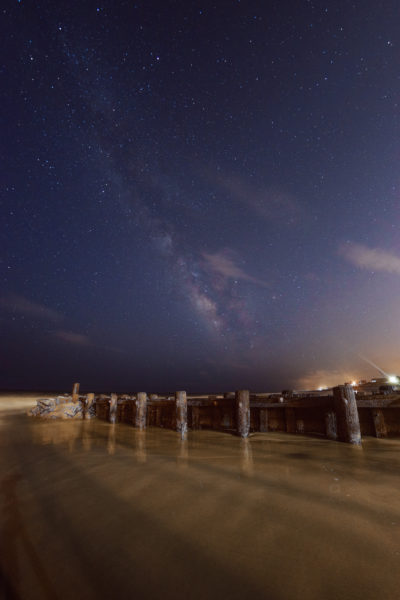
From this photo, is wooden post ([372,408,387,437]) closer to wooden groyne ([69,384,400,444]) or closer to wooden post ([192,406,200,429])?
wooden groyne ([69,384,400,444])

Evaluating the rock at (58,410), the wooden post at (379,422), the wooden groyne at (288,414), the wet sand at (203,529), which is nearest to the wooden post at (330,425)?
the wooden groyne at (288,414)

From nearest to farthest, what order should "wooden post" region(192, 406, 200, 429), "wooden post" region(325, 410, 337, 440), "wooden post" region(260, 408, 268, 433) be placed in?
"wooden post" region(325, 410, 337, 440), "wooden post" region(260, 408, 268, 433), "wooden post" region(192, 406, 200, 429)

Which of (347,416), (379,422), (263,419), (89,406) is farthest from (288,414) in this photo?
(89,406)

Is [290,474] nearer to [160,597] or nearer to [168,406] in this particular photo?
[160,597]

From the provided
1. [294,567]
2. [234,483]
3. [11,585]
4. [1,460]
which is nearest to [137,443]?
[1,460]

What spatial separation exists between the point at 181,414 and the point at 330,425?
491 cm

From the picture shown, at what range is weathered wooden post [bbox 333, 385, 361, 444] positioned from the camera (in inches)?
295

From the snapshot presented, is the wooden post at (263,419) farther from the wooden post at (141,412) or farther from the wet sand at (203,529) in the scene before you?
the wooden post at (141,412)

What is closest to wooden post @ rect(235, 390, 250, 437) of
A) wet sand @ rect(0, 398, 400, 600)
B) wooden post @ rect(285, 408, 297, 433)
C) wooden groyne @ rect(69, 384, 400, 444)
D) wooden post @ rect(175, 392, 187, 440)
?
wooden groyne @ rect(69, 384, 400, 444)

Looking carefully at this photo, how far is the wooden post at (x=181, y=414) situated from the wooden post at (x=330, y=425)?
4.62 m

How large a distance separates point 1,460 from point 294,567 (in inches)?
290

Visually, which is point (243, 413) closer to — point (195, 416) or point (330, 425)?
point (330, 425)

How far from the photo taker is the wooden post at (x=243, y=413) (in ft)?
29.2

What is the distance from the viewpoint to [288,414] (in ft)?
31.6
